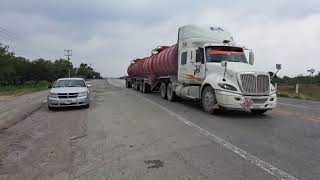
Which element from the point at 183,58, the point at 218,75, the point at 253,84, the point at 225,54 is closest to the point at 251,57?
the point at 225,54

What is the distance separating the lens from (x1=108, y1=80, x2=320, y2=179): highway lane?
6125mm

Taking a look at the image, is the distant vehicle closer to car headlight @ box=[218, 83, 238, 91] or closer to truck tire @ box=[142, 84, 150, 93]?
car headlight @ box=[218, 83, 238, 91]

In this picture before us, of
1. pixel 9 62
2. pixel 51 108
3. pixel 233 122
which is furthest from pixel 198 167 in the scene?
pixel 9 62

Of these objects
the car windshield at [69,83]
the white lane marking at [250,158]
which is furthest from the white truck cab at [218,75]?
the car windshield at [69,83]

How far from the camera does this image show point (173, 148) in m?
7.46

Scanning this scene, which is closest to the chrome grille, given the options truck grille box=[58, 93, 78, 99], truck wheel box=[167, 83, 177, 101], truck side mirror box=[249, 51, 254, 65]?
truck side mirror box=[249, 51, 254, 65]

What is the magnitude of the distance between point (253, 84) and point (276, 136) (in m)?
4.01

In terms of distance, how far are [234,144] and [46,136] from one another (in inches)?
190

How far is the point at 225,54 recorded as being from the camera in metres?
14.7

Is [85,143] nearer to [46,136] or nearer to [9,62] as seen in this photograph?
[46,136]

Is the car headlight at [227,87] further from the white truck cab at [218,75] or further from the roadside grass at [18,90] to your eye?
the roadside grass at [18,90]

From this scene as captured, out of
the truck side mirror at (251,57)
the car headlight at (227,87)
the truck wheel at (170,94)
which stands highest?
the truck side mirror at (251,57)

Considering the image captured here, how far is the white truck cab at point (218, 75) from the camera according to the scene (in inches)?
492

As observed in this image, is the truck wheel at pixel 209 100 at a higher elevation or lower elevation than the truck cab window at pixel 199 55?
lower
